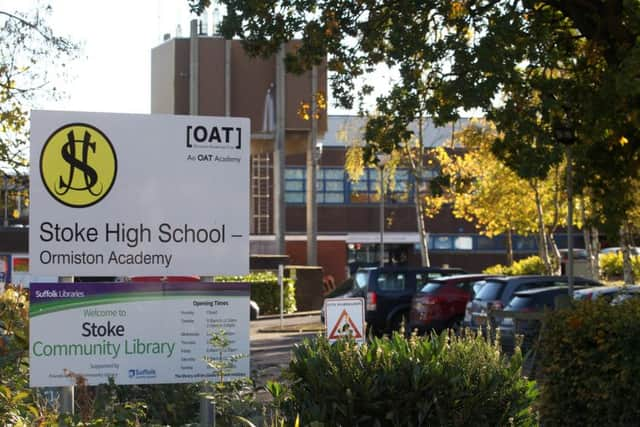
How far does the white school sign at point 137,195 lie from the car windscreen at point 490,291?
14555 millimetres

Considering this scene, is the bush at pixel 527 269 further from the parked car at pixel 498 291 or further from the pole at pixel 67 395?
the pole at pixel 67 395

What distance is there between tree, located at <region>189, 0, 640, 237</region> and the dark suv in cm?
679

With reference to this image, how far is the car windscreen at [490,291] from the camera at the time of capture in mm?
20386

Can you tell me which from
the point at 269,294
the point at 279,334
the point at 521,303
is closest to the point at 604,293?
the point at 521,303

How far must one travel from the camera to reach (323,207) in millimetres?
63562

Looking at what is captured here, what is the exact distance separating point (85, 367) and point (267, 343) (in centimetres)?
1939

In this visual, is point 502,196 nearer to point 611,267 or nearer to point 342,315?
point 611,267

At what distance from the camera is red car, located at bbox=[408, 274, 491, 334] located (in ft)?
75.4

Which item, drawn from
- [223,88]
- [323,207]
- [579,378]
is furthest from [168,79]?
[579,378]

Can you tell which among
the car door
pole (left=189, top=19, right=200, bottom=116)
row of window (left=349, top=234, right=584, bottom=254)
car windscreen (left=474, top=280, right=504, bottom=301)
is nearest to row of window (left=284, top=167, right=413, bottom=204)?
row of window (left=349, top=234, right=584, bottom=254)

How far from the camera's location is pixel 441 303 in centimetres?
2306

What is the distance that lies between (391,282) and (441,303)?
3193 mm

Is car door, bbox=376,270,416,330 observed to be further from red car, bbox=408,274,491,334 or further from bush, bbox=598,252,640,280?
bush, bbox=598,252,640,280

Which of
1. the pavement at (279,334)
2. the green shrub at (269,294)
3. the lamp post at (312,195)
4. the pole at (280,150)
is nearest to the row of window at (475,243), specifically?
the lamp post at (312,195)
